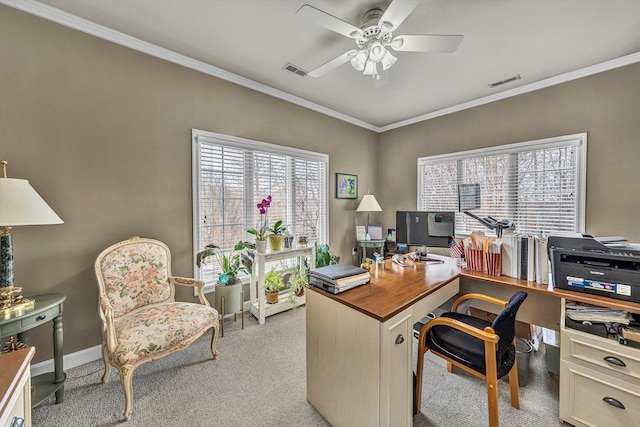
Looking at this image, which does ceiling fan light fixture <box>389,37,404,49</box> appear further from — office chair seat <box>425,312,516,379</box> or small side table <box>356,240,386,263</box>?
small side table <box>356,240,386,263</box>

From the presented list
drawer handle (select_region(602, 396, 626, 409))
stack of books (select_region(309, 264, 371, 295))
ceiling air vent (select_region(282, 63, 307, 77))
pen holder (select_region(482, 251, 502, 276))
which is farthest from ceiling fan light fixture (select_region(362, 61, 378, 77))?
drawer handle (select_region(602, 396, 626, 409))

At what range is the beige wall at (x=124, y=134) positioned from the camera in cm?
188

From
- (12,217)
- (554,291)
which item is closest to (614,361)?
(554,291)

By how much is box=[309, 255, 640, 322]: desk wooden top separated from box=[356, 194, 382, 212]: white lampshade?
6.58 ft

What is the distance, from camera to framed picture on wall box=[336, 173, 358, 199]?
162 inches

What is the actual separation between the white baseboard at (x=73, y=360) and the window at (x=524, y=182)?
4449 mm

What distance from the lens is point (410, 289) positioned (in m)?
1.60

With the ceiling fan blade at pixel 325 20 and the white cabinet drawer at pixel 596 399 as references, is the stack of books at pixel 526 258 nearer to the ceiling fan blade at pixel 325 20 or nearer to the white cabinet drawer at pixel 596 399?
the white cabinet drawer at pixel 596 399

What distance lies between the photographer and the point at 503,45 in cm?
230

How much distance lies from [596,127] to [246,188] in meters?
3.95

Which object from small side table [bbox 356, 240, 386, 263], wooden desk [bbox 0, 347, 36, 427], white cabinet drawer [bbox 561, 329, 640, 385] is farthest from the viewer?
small side table [bbox 356, 240, 386, 263]

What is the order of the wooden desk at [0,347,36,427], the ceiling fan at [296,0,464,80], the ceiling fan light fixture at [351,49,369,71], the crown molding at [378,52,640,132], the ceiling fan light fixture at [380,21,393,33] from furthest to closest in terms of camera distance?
the crown molding at [378,52,640,132] → the ceiling fan light fixture at [351,49,369,71] → the ceiling fan light fixture at [380,21,393,33] → the ceiling fan at [296,0,464,80] → the wooden desk at [0,347,36,427]

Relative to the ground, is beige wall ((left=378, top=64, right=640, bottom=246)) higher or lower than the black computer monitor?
higher

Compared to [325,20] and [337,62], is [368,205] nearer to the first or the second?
[337,62]
